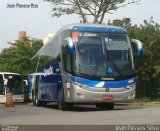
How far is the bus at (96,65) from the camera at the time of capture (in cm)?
2109

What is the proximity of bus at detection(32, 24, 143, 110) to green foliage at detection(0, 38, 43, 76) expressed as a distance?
23.6 m

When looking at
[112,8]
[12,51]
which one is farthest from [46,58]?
[12,51]

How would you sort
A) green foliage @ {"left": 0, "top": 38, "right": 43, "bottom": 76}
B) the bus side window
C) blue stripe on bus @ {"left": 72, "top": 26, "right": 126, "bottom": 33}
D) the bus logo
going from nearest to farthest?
the bus side window, blue stripe on bus @ {"left": 72, "top": 26, "right": 126, "bottom": 33}, the bus logo, green foliage @ {"left": 0, "top": 38, "right": 43, "bottom": 76}

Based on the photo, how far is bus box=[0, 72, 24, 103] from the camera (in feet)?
127

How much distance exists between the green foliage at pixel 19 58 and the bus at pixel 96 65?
23601 mm

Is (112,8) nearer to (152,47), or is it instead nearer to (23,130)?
(152,47)

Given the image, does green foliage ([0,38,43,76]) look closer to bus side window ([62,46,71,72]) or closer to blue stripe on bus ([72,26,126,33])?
bus side window ([62,46,71,72])

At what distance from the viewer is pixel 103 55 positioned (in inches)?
840

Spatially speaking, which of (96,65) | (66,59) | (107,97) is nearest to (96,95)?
(107,97)

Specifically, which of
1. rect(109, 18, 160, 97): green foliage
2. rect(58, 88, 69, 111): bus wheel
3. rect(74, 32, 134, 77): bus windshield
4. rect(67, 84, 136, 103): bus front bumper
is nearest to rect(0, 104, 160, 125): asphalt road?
rect(67, 84, 136, 103): bus front bumper

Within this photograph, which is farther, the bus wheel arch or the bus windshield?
the bus wheel arch

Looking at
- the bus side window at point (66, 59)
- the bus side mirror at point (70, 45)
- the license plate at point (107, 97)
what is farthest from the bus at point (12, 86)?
the license plate at point (107, 97)

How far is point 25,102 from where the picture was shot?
41.3 m

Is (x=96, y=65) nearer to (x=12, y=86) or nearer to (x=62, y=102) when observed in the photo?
(x=62, y=102)
